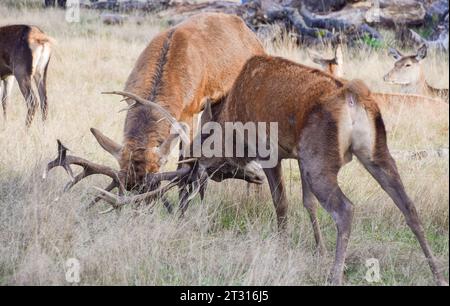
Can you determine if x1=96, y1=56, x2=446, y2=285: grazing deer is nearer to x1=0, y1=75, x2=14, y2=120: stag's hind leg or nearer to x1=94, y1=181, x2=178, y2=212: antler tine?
x1=94, y1=181, x2=178, y2=212: antler tine

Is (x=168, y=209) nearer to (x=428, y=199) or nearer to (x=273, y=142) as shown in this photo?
(x=273, y=142)

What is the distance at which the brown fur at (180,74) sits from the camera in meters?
6.42

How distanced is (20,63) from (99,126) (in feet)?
6.62

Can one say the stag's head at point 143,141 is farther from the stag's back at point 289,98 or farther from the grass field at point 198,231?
the stag's back at point 289,98

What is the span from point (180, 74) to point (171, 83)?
0.64 feet

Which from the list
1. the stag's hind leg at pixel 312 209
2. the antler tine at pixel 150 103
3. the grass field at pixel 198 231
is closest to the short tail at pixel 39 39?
the grass field at pixel 198 231

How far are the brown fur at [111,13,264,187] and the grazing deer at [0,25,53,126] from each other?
11.2 feet

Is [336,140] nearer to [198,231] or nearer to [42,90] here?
[198,231]

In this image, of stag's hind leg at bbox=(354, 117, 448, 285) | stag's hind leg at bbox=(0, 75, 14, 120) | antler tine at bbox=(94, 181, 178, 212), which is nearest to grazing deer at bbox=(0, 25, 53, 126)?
stag's hind leg at bbox=(0, 75, 14, 120)

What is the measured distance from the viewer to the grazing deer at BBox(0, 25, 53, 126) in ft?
35.6

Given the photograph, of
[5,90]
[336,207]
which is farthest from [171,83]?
[5,90]

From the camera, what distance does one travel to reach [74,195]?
6.55 m

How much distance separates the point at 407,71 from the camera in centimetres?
1151
